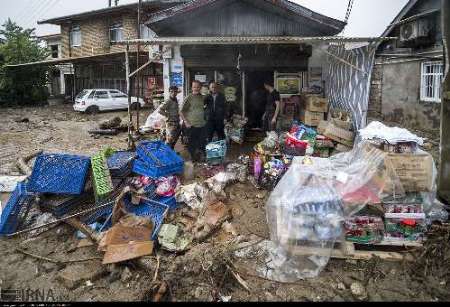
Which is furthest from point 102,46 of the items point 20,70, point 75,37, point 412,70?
point 412,70

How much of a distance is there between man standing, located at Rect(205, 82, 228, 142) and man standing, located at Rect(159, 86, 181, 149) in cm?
74

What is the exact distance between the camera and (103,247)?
4.54 metres

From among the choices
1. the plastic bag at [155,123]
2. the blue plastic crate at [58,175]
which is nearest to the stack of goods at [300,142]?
the blue plastic crate at [58,175]

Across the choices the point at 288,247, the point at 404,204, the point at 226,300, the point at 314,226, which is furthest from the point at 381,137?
the point at 226,300

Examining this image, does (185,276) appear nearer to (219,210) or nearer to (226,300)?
(226,300)

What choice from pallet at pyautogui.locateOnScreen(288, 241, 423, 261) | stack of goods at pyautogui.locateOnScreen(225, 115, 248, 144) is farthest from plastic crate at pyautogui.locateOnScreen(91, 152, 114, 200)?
stack of goods at pyautogui.locateOnScreen(225, 115, 248, 144)

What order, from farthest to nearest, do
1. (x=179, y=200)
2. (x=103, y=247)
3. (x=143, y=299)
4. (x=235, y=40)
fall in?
(x=235, y=40), (x=179, y=200), (x=103, y=247), (x=143, y=299)

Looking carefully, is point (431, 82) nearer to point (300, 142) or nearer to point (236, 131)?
point (300, 142)

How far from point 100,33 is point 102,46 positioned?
0.84 metres

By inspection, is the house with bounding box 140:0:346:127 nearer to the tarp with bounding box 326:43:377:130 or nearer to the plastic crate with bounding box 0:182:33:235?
the tarp with bounding box 326:43:377:130

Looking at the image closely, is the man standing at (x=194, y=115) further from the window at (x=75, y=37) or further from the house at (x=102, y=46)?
the window at (x=75, y=37)

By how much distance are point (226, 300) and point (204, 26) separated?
8.08 m

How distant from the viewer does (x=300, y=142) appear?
278 inches
